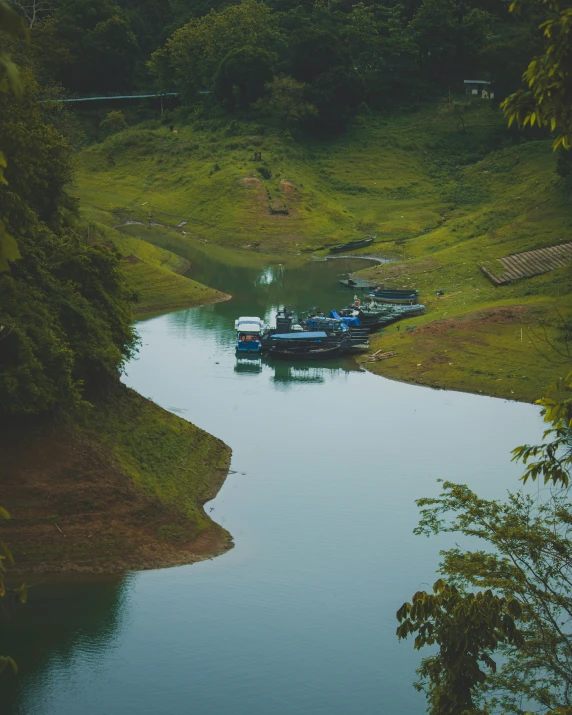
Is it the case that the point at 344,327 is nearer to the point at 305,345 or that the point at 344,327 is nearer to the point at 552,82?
the point at 305,345

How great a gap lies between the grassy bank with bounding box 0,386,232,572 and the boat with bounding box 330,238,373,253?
182 ft

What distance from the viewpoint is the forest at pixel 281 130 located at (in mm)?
13953

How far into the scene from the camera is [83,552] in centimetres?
2981

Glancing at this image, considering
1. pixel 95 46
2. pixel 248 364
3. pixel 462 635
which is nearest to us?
pixel 462 635

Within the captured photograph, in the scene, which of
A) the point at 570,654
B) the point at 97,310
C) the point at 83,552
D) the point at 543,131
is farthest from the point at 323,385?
the point at 543,131

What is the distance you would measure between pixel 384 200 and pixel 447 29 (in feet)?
87.1

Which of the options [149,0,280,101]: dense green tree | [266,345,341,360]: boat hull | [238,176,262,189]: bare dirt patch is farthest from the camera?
[149,0,280,101]: dense green tree

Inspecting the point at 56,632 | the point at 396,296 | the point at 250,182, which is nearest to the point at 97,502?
the point at 56,632

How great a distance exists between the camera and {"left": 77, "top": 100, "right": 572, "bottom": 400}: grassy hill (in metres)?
64.1

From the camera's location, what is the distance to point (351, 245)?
89938 millimetres

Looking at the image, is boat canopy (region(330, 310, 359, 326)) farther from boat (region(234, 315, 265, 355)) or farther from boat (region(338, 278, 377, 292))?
boat (region(338, 278, 377, 292))

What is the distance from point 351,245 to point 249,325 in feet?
110

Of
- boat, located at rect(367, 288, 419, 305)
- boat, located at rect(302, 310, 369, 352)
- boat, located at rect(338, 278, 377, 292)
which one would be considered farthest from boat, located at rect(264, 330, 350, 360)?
boat, located at rect(338, 278, 377, 292)

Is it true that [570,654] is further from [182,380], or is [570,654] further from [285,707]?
[182,380]
